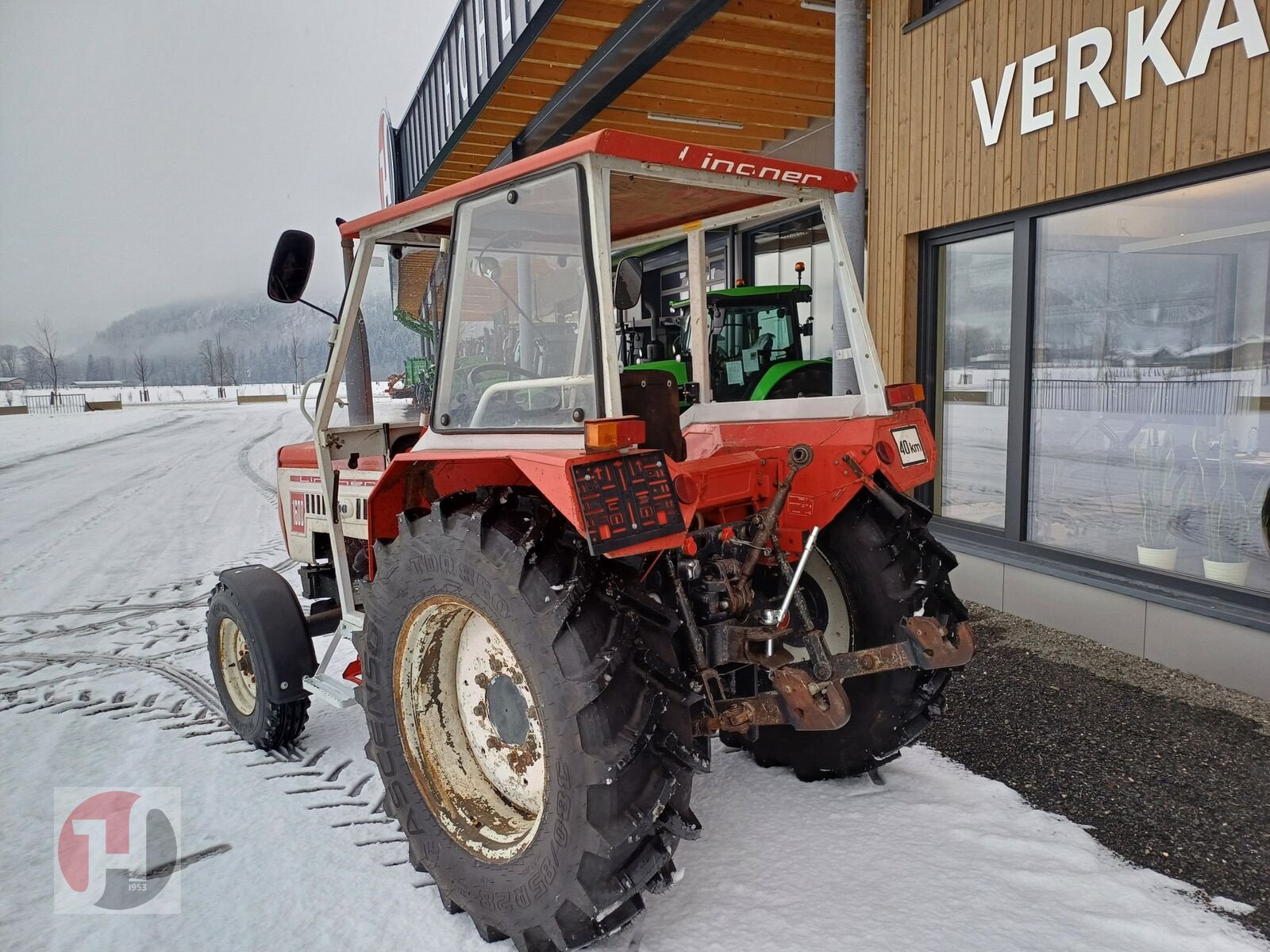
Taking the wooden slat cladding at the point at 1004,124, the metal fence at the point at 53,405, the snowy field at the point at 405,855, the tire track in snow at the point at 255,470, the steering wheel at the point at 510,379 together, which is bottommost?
the snowy field at the point at 405,855

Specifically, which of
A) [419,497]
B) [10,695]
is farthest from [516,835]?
[10,695]

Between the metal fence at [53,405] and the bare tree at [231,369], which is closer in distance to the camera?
the metal fence at [53,405]

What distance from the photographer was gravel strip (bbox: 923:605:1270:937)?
2572 millimetres

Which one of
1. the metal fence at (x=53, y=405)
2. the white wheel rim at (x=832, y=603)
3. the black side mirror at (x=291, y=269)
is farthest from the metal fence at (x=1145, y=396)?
the metal fence at (x=53, y=405)

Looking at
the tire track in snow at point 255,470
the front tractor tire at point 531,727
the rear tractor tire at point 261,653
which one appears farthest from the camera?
the tire track in snow at point 255,470

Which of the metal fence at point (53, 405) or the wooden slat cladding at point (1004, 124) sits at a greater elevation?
the wooden slat cladding at point (1004, 124)

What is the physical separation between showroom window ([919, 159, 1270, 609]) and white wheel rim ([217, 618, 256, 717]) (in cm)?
438

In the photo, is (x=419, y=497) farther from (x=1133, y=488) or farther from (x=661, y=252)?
(x=1133, y=488)

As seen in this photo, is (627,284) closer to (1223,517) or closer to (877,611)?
(877,611)

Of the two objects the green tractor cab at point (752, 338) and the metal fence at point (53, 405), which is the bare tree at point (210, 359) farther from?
the green tractor cab at point (752, 338)

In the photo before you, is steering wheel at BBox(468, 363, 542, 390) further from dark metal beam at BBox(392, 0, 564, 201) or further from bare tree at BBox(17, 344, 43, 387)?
bare tree at BBox(17, 344, 43, 387)

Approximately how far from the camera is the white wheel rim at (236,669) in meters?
3.50

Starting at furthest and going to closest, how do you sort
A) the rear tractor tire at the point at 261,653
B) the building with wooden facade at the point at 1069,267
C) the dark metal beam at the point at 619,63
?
the dark metal beam at the point at 619,63 < the building with wooden facade at the point at 1069,267 < the rear tractor tire at the point at 261,653

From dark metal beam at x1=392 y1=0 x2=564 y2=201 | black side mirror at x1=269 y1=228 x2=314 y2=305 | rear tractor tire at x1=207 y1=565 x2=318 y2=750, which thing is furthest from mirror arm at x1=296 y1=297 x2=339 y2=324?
dark metal beam at x1=392 y1=0 x2=564 y2=201
